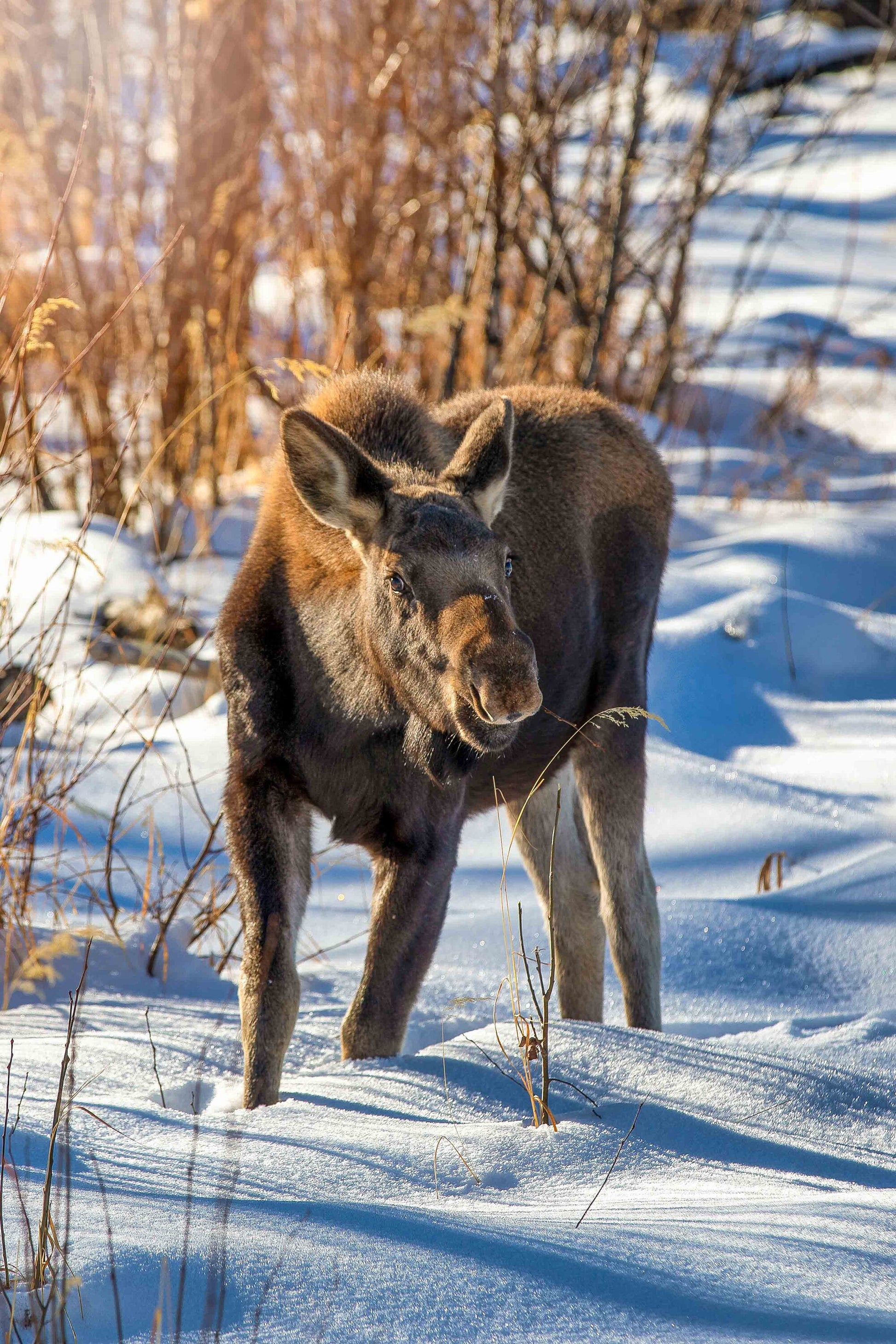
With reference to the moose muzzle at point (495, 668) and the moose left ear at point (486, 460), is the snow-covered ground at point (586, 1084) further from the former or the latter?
the moose left ear at point (486, 460)

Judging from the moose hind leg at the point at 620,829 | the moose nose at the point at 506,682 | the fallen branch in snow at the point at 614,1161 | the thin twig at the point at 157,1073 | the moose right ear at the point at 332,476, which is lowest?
the thin twig at the point at 157,1073

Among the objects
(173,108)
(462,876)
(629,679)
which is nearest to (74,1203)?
(629,679)

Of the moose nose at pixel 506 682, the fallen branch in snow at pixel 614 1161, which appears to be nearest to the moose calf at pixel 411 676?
the moose nose at pixel 506 682

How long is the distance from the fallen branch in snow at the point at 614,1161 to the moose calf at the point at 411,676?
0.72 metres

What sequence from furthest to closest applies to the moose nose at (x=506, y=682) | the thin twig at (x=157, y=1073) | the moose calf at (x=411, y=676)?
the moose calf at (x=411, y=676)
the thin twig at (x=157, y=1073)
the moose nose at (x=506, y=682)

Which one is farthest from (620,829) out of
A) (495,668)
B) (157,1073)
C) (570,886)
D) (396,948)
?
(157,1073)

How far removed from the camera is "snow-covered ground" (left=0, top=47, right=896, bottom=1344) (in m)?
1.78

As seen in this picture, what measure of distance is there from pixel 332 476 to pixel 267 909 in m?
0.98

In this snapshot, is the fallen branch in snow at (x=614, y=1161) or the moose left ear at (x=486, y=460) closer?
the fallen branch in snow at (x=614, y=1161)

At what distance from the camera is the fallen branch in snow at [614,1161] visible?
206cm

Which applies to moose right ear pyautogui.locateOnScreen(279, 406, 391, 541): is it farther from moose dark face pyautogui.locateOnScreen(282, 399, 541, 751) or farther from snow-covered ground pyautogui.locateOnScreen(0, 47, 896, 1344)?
snow-covered ground pyautogui.locateOnScreen(0, 47, 896, 1344)

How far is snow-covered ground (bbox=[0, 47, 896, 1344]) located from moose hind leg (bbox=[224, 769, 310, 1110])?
10cm

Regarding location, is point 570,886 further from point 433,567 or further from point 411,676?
point 433,567

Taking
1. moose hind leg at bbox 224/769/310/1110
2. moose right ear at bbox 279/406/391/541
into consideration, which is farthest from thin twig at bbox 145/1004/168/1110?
moose right ear at bbox 279/406/391/541
